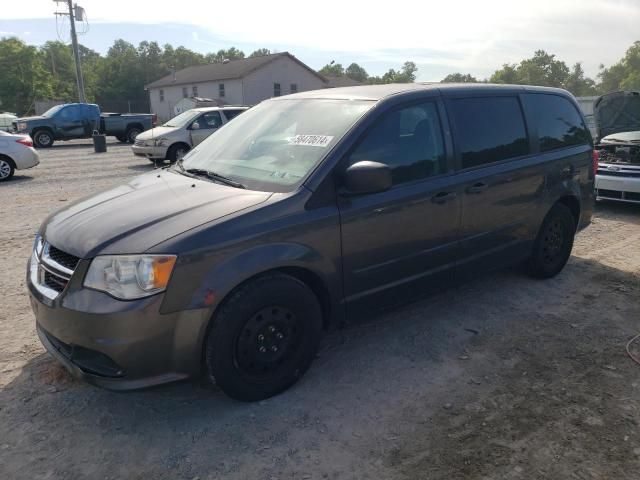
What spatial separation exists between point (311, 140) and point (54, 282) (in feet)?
5.97

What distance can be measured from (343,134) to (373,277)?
0.99m

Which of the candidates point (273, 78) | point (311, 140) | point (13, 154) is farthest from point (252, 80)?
point (311, 140)

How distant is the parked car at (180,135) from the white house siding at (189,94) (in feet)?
94.1

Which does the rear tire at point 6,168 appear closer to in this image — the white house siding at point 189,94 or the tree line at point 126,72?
the tree line at point 126,72

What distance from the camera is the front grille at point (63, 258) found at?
285 cm

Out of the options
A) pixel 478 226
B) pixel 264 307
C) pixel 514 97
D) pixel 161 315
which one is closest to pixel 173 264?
pixel 161 315

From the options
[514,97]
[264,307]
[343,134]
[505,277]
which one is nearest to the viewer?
[264,307]

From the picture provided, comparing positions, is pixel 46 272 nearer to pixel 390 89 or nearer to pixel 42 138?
pixel 390 89

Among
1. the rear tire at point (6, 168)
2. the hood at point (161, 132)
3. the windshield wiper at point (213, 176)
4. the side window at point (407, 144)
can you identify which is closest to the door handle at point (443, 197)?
the side window at point (407, 144)

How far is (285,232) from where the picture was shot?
9.96 ft

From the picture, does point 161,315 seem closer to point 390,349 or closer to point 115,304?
point 115,304

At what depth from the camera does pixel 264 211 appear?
9.86ft

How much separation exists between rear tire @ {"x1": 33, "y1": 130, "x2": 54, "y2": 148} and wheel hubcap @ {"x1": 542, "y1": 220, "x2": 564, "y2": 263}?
21.3 m

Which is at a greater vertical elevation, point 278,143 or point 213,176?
point 278,143
